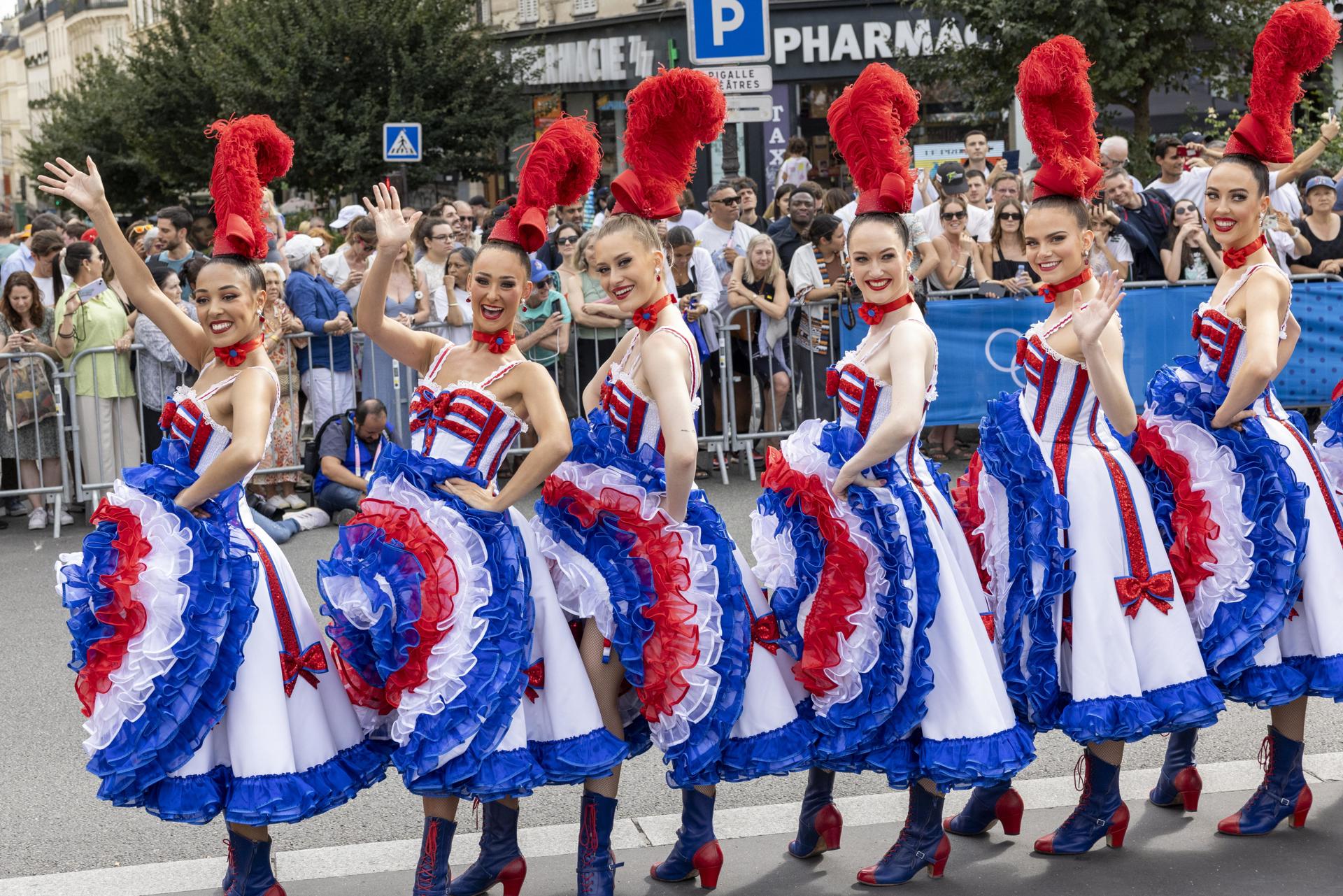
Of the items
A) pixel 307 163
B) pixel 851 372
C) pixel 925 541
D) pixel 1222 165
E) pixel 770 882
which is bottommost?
pixel 770 882

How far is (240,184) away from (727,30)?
6.13 metres

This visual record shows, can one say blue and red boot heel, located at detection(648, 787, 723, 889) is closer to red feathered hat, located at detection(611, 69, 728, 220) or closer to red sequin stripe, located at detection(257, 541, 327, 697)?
red sequin stripe, located at detection(257, 541, 327, 697)

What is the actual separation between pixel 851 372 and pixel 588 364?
6321 mm

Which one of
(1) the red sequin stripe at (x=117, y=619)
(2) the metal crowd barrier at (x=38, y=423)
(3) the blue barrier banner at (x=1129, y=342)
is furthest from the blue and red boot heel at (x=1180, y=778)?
(2) the metal crowd barrier at (x=38, y=423)

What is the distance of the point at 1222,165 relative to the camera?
5.01m

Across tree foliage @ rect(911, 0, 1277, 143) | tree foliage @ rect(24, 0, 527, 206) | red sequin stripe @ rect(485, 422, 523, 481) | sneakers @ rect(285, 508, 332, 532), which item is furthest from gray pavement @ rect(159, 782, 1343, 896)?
tree foliage @ rect(24, 0, 527, 206)

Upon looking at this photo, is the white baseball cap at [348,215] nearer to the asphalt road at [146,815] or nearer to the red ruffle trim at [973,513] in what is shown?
the asphalt road at [146,815]

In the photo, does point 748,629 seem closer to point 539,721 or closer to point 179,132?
point 539,721

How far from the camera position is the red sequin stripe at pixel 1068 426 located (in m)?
4.59

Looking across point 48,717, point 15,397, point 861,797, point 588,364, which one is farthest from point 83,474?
point 861,797

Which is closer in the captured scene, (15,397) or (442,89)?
(15,397)

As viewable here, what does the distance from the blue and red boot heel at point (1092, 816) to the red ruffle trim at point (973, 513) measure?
552mm

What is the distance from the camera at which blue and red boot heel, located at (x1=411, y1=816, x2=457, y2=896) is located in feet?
13.8

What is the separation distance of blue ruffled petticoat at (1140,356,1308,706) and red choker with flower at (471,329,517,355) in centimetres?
200
